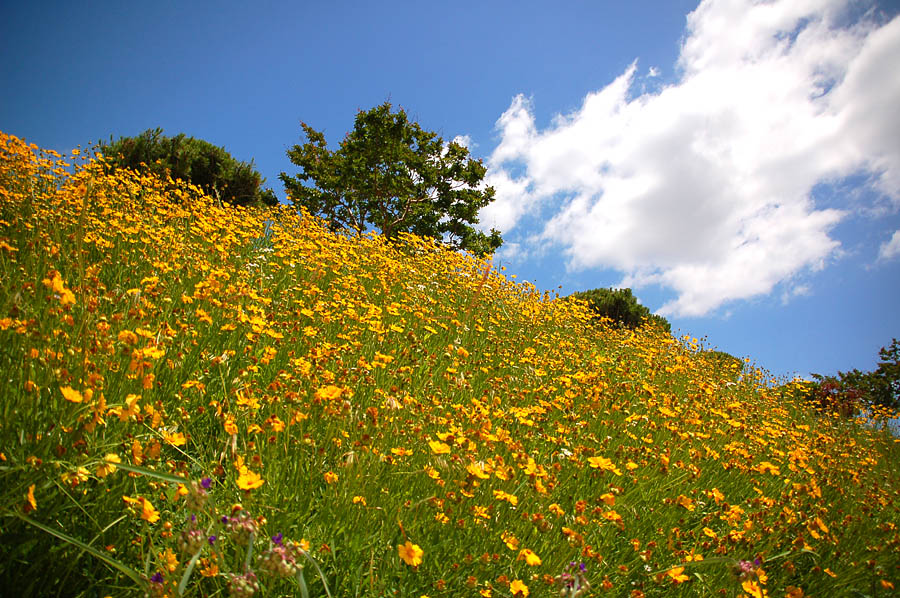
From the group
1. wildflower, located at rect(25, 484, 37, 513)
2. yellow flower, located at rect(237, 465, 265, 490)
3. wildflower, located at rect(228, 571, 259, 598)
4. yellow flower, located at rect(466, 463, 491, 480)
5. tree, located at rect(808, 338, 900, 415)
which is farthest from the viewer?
tree, located at rect(808, 338, 900, 415)

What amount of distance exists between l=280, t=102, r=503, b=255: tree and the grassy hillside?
17105mm

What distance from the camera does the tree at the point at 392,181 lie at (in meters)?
21.6

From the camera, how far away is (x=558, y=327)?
7.77 meters

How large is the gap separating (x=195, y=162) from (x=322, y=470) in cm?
1988

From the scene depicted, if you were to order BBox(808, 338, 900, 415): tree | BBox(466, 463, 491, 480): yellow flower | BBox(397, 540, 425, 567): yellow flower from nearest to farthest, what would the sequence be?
BBox(397, 540, 425, 567): yellow flower
BBox(466, 463, 491, 480): yellow flower
BBox(808, 338, 900, 415): tree

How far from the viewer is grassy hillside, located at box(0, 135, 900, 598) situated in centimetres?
151

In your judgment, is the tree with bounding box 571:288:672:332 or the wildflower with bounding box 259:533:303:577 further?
the tree with bounding box 571:288:672:332

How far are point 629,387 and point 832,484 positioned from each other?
1.88 meters

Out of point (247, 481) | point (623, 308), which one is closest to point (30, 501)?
point (247, 481)

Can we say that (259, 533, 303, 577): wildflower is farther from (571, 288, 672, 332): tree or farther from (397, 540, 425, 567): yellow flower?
(571, 288, 672, 332): tree

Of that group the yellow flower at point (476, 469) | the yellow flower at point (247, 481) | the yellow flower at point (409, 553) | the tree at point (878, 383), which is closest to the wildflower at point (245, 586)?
the yellow flower at point (247, 481)

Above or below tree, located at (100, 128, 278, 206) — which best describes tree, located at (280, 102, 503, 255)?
above

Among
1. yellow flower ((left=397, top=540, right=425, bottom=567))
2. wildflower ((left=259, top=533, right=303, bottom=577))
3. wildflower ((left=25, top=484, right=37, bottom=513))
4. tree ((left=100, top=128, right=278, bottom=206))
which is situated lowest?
wildflower ((left=25, top=484, right=37, bottom=513))

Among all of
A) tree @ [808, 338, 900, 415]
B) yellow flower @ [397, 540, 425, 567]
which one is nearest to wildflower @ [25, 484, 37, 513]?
yellow flower @ [397, 540, 425, 567]
